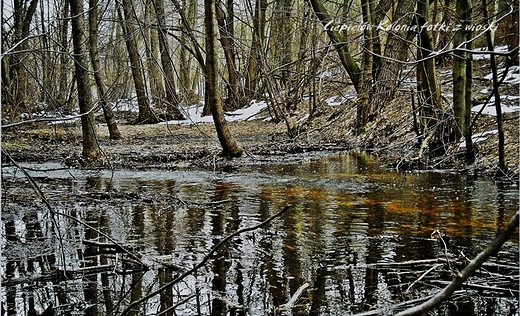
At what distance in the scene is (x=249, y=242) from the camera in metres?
4.52

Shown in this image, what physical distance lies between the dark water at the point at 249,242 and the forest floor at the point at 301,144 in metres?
0.92

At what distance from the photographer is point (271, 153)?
473 inches

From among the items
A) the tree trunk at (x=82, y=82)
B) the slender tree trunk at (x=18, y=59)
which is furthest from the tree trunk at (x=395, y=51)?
the slender tree trunk at (x=18, y=59)

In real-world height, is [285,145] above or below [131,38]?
below

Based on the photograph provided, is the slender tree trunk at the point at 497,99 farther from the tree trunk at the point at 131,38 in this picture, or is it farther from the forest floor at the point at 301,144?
the tree trunk at the point at 131,38

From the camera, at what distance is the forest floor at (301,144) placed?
9.33 meters

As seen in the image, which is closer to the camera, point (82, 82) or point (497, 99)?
point (497, 99)

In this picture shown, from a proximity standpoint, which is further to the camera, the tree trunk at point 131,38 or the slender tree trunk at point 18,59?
the slender tree trunk at point 18,59

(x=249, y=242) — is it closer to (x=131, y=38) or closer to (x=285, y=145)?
(x=131, y=38)

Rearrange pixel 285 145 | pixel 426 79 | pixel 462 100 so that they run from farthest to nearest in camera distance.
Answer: pixel 285 145
pixel 426 79
pixel 462 100

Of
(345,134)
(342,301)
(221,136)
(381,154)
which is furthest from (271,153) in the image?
(342,301)

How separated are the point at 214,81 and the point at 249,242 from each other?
6.40 meters

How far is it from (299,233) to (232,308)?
187 cm

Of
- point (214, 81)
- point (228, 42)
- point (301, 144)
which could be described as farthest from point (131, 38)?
point (228, 42)
